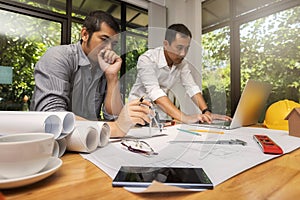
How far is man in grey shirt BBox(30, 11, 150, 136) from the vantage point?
0.60m

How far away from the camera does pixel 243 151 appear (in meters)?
0.45

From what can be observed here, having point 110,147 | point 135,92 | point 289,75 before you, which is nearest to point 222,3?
point 289,75

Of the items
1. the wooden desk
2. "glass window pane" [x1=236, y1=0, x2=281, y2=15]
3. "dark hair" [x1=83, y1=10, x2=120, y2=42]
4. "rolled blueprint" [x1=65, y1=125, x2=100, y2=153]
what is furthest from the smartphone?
"glass window pane" [x1=236, y1=0, x2=281, y2=15]

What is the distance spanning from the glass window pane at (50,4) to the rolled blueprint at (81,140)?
2013 millimetres

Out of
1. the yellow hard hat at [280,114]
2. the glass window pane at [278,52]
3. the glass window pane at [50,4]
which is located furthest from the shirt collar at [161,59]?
the glass window pane at [50,4]

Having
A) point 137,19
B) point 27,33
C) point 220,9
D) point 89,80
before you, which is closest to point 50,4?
→ point 27,33

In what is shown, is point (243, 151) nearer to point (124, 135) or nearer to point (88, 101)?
point (124, 135)

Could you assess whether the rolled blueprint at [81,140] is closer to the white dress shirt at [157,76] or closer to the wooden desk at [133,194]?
the wooden desk at [133,194]

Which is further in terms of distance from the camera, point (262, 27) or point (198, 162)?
point (262, 27)

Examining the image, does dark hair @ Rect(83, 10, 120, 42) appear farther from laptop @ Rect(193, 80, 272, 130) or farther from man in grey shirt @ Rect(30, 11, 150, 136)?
laptop @ Rect(193, 80, 272, 130)

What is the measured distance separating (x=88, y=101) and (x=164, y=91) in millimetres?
323

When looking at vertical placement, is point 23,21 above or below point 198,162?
above

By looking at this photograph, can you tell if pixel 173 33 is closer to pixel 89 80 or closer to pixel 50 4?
pixel 89 80

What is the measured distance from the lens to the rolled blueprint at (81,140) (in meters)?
0.41
